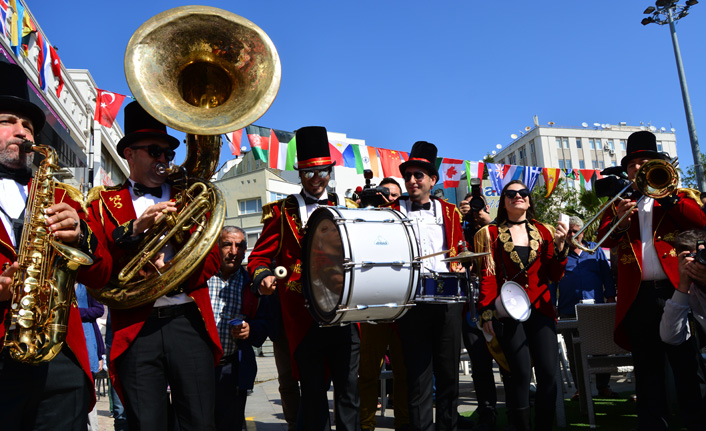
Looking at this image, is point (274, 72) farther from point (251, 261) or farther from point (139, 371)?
point (139, 371)

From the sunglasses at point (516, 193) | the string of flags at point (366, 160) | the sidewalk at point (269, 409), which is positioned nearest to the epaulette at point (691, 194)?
the sunglasses at point (516, 193)

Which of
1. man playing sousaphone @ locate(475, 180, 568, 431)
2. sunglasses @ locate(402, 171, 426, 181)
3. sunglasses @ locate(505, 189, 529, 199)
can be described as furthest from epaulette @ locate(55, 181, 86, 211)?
sunglasses @ locate(505, 189, 529, 199)

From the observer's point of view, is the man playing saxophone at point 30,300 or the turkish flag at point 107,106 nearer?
the man playing saxophone at point 30,300

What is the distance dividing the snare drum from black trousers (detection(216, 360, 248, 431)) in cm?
181

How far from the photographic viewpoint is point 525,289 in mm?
4727

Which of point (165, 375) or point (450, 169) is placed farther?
point (450, 169)

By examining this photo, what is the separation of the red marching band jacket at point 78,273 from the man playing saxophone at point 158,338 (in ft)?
0.64

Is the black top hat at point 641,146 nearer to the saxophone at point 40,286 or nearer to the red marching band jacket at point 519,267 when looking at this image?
the red marching band jacket at point 519,267

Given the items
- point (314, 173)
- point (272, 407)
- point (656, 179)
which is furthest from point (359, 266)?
point (272, 407)

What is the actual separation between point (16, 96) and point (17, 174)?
1.41ft

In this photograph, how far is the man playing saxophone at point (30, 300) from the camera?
8.47ft

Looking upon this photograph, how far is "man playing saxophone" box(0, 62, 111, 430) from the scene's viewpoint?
8.47ft

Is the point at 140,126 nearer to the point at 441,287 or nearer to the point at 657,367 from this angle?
the point at 441,287

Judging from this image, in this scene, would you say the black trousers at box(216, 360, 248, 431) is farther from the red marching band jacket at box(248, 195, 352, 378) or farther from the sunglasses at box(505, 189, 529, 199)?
the sunglasses at box(505, 189, 529, 199)
